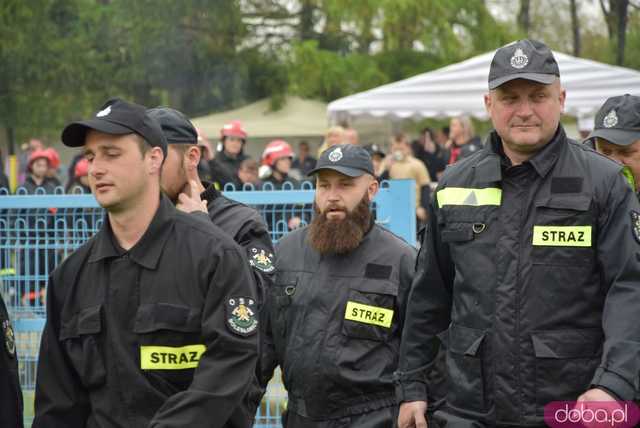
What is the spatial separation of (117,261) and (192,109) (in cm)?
2554

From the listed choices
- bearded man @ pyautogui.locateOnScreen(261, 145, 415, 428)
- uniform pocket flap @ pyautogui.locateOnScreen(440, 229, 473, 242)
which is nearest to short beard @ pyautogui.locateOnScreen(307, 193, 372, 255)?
bearded man @ pyautogui.locateOnScreen(261, 145, 415, 428)

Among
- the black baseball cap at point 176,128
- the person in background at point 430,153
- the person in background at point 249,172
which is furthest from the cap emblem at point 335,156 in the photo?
the person in background at point 430,153

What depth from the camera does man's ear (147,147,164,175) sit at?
4426 mm

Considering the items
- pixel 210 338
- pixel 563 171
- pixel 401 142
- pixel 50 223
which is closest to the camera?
pixel 210 338

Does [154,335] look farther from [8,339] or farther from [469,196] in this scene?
[469,196]

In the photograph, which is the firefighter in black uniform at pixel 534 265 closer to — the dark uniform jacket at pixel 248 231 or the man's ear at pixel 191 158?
the dark uniform jacket at pixel 248 231

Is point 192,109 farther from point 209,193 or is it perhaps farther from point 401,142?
point 209,193

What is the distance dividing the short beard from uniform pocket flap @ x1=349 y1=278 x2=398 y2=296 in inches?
8.3

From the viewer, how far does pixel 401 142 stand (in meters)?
16.2

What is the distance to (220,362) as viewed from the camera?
13.7 feet

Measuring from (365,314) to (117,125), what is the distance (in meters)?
2.27

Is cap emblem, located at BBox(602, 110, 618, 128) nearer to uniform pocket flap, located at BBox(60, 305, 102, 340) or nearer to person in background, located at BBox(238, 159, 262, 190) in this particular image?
uniform pocket flap, located at BBox(60, 305, 102, 340)

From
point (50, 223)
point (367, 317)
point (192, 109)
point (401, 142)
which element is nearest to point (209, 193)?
→ point (367, 317)

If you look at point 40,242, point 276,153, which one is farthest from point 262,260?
point 276,153
